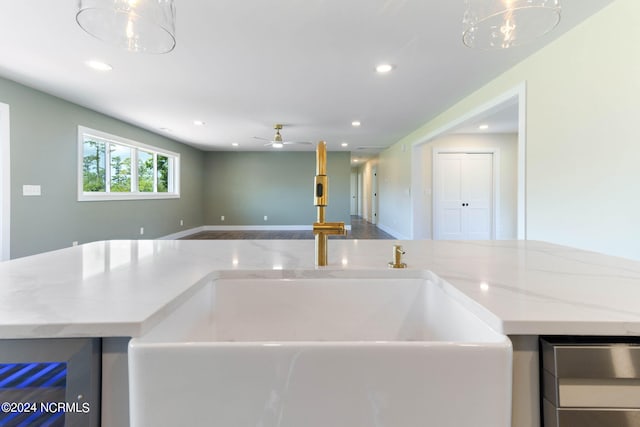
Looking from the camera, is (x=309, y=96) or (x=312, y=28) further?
(x=309, y=96)

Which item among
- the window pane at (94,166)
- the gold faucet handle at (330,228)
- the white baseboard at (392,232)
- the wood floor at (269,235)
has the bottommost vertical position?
the wood floor at (269,235)

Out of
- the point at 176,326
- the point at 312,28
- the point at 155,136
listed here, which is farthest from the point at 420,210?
the point at 176,326

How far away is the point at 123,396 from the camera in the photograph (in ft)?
1.54

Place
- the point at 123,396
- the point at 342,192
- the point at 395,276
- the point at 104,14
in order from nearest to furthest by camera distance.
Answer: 1. the point at 123,396
2. the point at 395,276
3. the point at 104,14
4. the point at 342,192

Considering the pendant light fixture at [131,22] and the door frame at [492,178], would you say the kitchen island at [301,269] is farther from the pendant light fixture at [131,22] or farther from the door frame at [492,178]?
the door frame at [492,178]

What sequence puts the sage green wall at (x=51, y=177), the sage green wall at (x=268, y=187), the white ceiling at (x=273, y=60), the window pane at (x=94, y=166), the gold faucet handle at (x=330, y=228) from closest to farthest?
the gold faucet handle at (x=330, y=228), the white ceiling at (x=273, y=60), the sage green wall at (x=51, y=177), the window pane at (x=94, y=166), the sage green wall at (x=268, y=187)

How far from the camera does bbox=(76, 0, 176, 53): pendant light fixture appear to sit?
1121 millimetres

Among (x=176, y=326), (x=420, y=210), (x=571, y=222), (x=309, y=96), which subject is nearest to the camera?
(x=176, y=326)

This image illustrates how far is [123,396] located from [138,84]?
3.83m

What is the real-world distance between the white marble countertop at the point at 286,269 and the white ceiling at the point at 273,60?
67.4 inches

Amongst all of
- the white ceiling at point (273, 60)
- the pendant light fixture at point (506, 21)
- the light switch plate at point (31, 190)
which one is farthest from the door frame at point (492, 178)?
the light switch plate at point (31, 190)

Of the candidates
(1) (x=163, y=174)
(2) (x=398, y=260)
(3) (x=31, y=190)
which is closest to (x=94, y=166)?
(3) (x=31, y=190)

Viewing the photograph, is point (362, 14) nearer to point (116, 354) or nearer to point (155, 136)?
point (116, 354)

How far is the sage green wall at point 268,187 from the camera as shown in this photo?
8578mm
